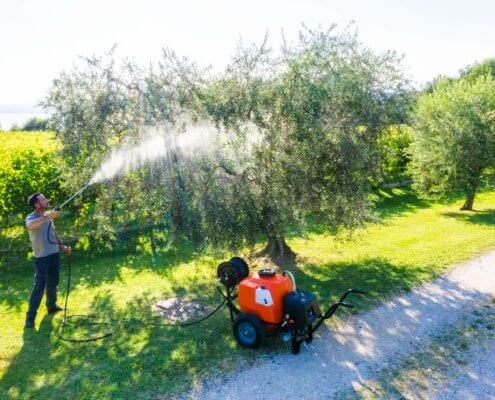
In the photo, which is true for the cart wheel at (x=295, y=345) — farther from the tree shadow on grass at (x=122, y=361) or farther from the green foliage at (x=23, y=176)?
the green foliage at (x=23, y=176)

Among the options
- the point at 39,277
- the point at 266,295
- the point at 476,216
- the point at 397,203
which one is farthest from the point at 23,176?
the point at 476,216

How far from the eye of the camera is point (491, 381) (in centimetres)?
767

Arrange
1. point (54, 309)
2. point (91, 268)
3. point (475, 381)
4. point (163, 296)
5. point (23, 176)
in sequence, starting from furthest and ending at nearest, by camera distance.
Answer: point (23, 176)
point (91, 268)
point (163, 296)
point (54, 309)
point (475, 381)

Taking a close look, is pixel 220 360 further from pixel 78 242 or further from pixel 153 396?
pixel 78 242

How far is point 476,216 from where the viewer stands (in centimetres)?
2106

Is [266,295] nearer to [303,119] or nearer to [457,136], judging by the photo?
[303,119]

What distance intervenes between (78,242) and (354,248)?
10.9 metres

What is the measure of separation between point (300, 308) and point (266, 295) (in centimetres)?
72

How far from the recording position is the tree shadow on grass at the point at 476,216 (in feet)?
64.4

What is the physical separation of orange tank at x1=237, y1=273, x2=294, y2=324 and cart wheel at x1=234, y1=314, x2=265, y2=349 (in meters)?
0.18

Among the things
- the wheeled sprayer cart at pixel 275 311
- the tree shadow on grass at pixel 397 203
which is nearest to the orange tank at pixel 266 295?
Answer: the wheeled sprayer cart at pixel 275 311

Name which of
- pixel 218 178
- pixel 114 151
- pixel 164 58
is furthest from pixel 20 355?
pixel 164 58

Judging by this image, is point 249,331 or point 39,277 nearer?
point 249,331

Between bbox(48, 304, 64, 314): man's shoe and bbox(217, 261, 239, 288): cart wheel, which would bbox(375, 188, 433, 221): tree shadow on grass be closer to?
bbox(217, 261, 239, 288): cart wheel
